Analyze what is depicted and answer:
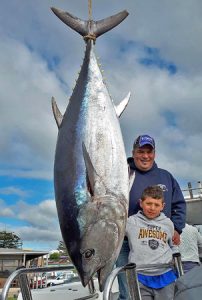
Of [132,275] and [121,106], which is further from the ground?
[121,106]

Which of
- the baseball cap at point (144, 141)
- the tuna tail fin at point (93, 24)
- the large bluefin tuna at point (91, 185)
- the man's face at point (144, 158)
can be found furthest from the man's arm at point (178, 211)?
the tuna tail fin at point (93, 24)

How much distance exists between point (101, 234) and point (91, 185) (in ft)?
0.97

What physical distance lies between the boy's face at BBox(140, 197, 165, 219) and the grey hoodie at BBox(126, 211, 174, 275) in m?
0.04

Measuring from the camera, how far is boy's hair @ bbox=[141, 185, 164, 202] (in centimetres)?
360

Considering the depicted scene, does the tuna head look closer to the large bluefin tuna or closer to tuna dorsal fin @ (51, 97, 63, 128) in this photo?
the large bluefin tuna

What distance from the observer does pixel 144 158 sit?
381 centimetres

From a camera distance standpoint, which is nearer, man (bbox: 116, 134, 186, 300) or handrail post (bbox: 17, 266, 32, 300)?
handrail post (bbox: 17, 266, 32, 300)

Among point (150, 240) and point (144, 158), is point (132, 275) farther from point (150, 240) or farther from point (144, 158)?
point (144, 158)

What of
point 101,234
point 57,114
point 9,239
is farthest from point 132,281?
point 9,239

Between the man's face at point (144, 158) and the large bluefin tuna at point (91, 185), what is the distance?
31.5 inches

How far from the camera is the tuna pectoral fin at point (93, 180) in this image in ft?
8.21

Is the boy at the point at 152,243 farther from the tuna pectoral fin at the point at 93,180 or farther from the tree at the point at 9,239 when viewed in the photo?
the tree at the point at 9,239

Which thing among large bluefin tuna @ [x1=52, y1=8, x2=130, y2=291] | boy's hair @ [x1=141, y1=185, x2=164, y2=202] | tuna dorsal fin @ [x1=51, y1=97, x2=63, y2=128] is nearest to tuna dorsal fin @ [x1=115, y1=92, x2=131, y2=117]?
large bluefin tuna @ [x1=52, y1=8, x2=130, y2=291]

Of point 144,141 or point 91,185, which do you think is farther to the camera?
point 144,141
